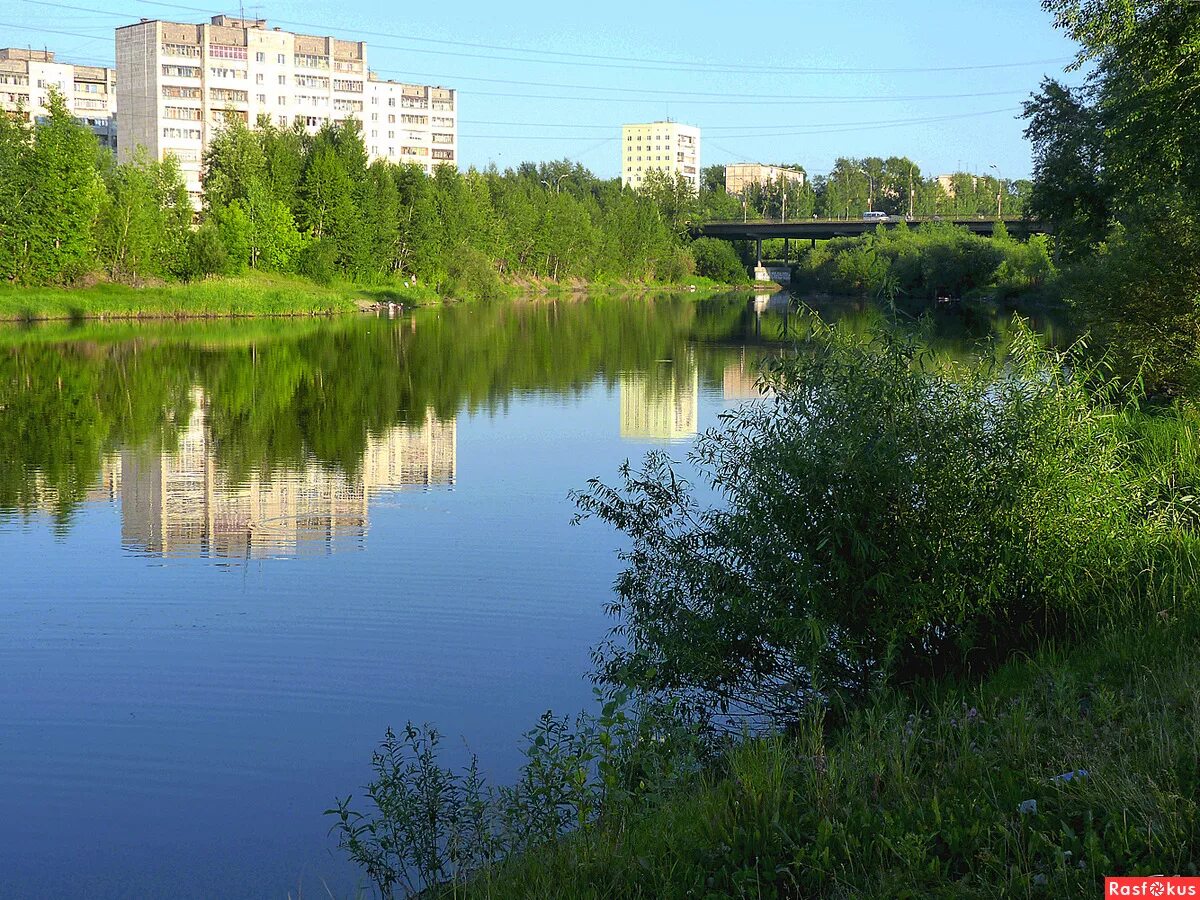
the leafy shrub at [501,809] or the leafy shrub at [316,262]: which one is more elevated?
the leafy shrub at [316,262]

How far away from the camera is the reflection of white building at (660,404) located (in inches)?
1092

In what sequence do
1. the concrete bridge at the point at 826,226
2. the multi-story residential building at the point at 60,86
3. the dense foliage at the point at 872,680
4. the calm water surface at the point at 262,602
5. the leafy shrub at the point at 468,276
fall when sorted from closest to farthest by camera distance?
the dense foliage at the point at 872,680, the calm water surface at the point at 262,602, the leafy shrub at the point at 468,276, the concrete bridge at the point at 826,226, the multi-story residential building at the point at 60,86

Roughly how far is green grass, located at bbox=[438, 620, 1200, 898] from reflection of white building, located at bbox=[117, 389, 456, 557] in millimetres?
10593

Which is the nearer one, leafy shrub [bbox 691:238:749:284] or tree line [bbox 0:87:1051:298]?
tree line [bbox 0:87:1051:298]

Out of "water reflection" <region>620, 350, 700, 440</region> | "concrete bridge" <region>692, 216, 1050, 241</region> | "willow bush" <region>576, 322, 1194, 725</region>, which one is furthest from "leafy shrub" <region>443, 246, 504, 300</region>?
"willow bush" <region>576, 322, 1194, 725</region>

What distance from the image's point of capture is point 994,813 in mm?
5855

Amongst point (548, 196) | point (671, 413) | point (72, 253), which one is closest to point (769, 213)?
point (548, 196)

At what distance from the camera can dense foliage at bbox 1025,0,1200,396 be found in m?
16.5

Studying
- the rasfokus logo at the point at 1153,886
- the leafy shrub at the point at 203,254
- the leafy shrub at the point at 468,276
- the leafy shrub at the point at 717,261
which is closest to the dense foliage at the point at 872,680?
the rasfokus logo at the point at 1153,886

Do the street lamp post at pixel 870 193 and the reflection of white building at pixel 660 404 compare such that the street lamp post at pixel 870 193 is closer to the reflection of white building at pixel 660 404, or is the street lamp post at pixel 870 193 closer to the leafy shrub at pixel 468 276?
the leafy shrub at pixel 468 276

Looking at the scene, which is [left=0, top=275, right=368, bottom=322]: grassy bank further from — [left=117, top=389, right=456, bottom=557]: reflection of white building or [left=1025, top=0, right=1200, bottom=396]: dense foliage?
[left=1025, top=0, right=1200, bottom=396]: dense foliage

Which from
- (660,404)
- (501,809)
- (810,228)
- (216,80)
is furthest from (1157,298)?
(216,80)

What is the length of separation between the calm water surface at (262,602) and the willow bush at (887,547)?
163cm

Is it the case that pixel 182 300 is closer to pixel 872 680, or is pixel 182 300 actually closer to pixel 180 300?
pixel 180 300
